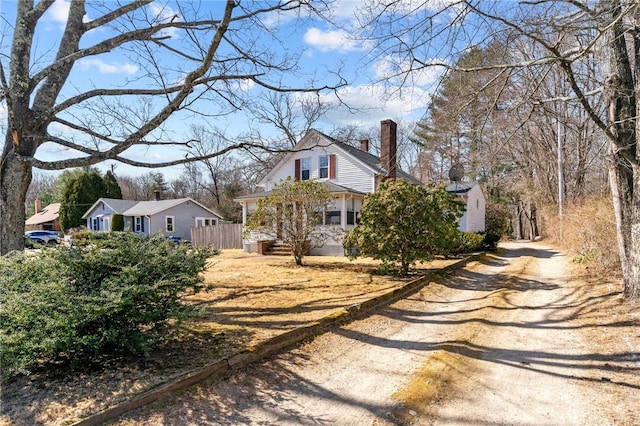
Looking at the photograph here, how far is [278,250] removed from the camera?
59.2 feet

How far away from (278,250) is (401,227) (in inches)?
369

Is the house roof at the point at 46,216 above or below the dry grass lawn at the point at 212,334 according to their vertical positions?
above

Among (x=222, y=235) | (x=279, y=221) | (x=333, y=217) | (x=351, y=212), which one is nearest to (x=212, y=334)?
(x=279, y=221)

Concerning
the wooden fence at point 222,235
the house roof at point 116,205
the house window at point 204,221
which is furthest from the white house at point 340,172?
the house roof at point 116,205

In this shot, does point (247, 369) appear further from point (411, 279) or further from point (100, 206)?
point (100, 206)

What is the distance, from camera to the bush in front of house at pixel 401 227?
995cm

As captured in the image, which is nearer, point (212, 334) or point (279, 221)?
point (212, 334)

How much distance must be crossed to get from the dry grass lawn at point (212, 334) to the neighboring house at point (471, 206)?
40.5ft

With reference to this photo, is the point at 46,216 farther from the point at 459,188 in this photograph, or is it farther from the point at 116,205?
the point at 459,188

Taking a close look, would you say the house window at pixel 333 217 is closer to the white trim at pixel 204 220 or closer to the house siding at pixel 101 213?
the white trim at pixel 204 220

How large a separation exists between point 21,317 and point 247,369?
2.28m

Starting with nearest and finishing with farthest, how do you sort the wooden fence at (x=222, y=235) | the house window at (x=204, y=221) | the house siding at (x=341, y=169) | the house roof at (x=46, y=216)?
the house siding at (x=341, y=169), the wooden fence at (x=222, y=235), the house window at (x=204, y=221), the house roof at (x=46, y=216)

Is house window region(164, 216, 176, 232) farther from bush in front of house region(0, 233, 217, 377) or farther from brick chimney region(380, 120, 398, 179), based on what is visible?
bush in front of house region(0, 233, 217, 377)

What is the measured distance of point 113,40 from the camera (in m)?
6.46
